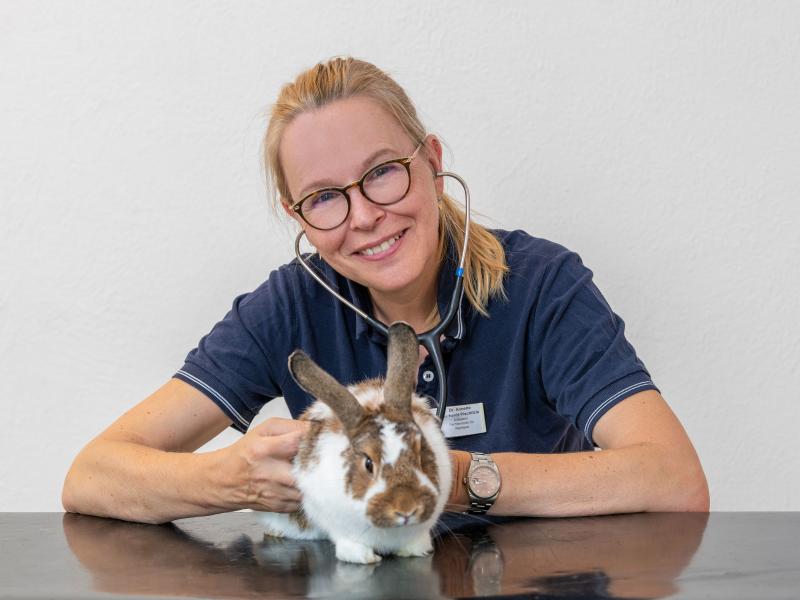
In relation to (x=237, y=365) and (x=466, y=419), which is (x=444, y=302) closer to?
(x=466, y=419)

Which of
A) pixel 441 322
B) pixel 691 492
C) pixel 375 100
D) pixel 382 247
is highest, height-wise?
pixel 375 100

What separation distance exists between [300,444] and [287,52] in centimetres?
132

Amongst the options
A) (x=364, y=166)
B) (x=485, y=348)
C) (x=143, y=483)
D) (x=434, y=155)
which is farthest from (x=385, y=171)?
(x=143, y=483)

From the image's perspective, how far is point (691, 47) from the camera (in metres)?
2.28

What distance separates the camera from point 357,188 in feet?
5.35

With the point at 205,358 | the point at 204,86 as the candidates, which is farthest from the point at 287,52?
the point at 205,358

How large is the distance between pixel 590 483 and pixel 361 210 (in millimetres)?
576

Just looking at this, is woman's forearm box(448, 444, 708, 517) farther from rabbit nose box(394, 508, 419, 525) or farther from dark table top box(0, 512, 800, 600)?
rabbit nose box(394, 508, 419, 525)

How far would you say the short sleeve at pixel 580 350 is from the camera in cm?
162

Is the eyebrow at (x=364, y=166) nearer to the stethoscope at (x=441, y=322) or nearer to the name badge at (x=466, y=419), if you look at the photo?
the stethoscope at (x=441, y=322)

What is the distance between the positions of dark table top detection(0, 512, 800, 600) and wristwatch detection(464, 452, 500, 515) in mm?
36

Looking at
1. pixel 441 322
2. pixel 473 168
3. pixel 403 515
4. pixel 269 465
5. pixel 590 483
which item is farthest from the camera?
pixel 473 168

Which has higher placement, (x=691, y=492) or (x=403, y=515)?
(x=403, y=515)

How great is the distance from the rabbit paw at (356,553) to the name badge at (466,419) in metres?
0.60
